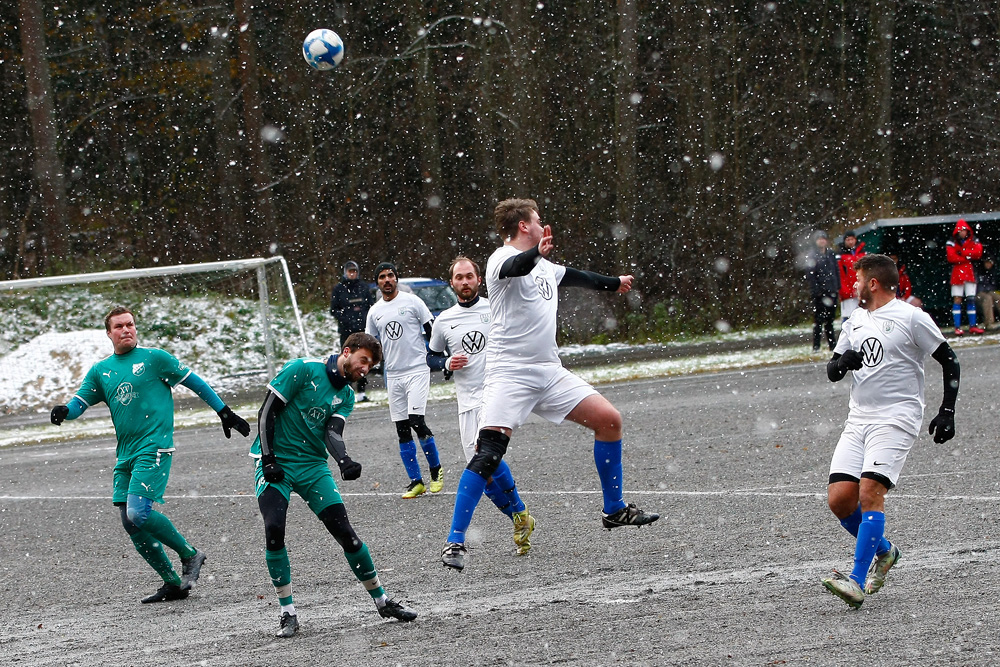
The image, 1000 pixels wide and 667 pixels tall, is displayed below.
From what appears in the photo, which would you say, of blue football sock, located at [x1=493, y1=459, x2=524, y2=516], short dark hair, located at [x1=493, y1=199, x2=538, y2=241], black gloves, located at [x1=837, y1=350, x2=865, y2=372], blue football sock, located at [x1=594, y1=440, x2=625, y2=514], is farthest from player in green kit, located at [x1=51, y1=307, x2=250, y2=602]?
black gloves, located at [x1=837, y1=350, x2=865, y2=372]

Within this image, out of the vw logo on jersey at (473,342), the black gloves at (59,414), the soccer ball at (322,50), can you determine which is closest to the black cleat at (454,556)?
the black gloves at (59,414)

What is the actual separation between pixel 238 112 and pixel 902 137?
62.4ft

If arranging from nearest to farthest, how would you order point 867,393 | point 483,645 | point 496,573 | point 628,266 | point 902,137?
point 483,645 < point 867,393 < point 496,573 < point 628,266 < point 902,137

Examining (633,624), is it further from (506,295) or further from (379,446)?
(379,446)

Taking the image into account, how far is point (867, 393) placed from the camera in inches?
229

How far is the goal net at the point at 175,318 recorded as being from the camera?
19500 millimetres

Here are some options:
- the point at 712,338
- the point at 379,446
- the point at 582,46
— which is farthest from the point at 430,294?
the point at 582,46

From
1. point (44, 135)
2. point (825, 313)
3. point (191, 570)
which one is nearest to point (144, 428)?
point (191, 570)

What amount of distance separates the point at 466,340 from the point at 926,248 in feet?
51.2

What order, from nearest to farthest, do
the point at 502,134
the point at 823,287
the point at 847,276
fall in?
the point at 823,287, the point at 847,276, the point at 502,134

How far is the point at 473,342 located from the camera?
9125 mm

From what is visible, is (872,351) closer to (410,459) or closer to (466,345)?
(466,345)

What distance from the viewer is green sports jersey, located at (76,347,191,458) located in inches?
283

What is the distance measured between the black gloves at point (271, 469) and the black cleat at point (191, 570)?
5.10 ft
